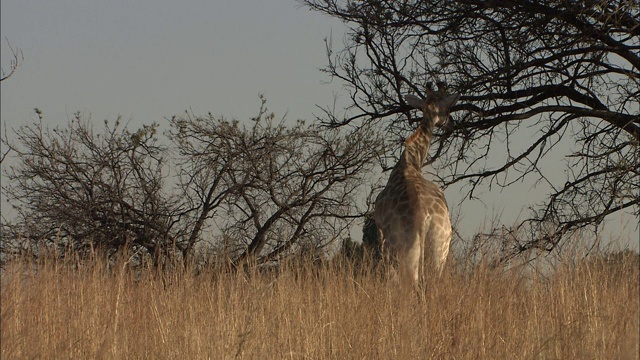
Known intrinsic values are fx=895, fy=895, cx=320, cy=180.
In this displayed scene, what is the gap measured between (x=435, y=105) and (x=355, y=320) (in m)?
4.28

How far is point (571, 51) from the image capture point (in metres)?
11.6

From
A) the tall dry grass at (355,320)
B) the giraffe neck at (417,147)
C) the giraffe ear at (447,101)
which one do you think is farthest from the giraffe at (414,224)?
the giraffe ear at (447,101)

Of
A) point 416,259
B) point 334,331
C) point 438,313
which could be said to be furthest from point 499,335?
point 416,259

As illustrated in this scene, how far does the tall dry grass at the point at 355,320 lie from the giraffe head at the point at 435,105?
324 cm

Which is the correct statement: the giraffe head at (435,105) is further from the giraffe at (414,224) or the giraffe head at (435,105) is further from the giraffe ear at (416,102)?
the giraffe at (414,224)

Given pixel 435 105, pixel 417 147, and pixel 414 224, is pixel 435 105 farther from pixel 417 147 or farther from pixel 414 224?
pixel 414 224

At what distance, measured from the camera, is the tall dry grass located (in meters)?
5.86

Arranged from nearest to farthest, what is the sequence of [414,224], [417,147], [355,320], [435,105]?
[355,320] < [414,224] < [417,147] < [435,105]

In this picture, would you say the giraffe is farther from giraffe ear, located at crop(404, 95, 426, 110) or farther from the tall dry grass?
giraffe ear, located at crop(404, 95, 426, 110)

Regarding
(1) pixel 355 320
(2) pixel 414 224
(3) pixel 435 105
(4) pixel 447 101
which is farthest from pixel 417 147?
(1) pixel 355 320

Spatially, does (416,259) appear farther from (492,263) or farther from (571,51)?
(571,51)

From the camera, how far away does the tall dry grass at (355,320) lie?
5.86 m

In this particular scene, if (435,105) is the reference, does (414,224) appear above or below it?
below

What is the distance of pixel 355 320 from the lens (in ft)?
21.3
